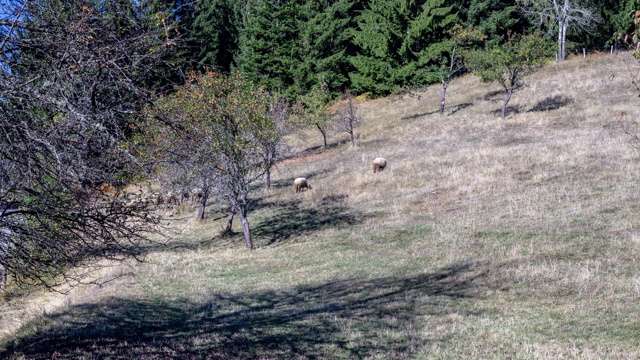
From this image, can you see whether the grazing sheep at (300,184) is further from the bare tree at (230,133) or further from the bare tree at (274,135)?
the bare tree at (230,133)

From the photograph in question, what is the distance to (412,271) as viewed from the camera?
49.4 feet

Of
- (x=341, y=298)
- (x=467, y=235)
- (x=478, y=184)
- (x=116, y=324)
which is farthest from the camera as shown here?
(x=478, y=184)

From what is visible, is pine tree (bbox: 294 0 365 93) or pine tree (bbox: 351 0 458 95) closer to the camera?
pine tree (bbox: 351 0 458 95)

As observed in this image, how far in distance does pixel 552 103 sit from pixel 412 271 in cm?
2811

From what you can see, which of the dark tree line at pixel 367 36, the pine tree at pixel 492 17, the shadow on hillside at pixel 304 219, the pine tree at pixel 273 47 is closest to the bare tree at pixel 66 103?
the shadow on hillside at pixel 304 219

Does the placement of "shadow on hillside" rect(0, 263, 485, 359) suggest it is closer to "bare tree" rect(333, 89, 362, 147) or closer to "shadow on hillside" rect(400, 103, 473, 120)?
"bare tree" rect(333, 89, 362, 147)

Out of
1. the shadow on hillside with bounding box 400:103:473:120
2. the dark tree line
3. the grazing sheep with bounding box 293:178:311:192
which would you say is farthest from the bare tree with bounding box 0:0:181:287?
the dark tree line

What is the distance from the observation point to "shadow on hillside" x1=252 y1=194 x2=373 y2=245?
22875 millimetres

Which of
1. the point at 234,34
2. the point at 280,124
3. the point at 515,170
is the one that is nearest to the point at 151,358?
the point at 515,170

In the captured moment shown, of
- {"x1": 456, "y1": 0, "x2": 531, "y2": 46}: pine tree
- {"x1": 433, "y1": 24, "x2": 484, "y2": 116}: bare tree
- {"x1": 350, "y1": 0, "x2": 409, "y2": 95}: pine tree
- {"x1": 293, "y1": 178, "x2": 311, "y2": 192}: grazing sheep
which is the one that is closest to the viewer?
{"x1": 293, "y1": 178, "x2": 311, "y2": 192}: grazing sheep

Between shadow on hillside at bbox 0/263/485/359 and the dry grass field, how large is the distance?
2.0 inches

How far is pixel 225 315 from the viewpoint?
39.9ft

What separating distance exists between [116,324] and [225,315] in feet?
7.50

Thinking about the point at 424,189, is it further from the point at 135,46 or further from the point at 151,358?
the point at 135,46
